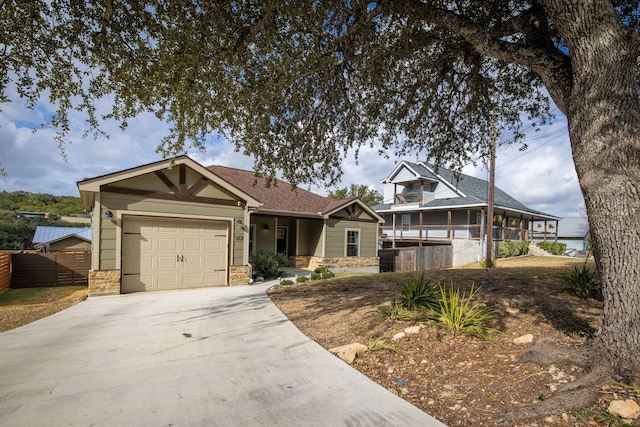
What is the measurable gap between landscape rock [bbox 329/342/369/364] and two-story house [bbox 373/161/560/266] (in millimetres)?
18633

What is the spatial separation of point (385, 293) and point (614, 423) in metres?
5.08

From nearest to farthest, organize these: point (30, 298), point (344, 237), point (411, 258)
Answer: point (30, 298)
point (344, 237)
point (411, 258)

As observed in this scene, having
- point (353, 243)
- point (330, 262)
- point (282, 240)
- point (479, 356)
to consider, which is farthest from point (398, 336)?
point (282, 240)

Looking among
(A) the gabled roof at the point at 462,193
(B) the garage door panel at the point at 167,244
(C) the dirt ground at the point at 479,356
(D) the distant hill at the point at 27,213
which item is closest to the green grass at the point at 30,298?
(B) the garage door panel at the point at 167,244

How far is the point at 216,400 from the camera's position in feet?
10.0

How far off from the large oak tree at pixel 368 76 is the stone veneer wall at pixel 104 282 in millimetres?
4673

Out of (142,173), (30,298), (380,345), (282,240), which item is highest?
(142,173)

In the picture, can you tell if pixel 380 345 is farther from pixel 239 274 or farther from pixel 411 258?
pixel 411 258

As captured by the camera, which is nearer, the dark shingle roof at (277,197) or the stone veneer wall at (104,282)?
the stone veneer wall at (104,282)

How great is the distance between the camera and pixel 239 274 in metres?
10.9

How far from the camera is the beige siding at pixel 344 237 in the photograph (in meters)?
16.1

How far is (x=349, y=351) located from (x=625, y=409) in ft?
8.38

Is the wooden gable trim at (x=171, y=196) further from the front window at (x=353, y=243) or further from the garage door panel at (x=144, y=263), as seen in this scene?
the front window at (x=353, y=243)

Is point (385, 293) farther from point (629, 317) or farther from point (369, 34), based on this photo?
point (369, 34)
